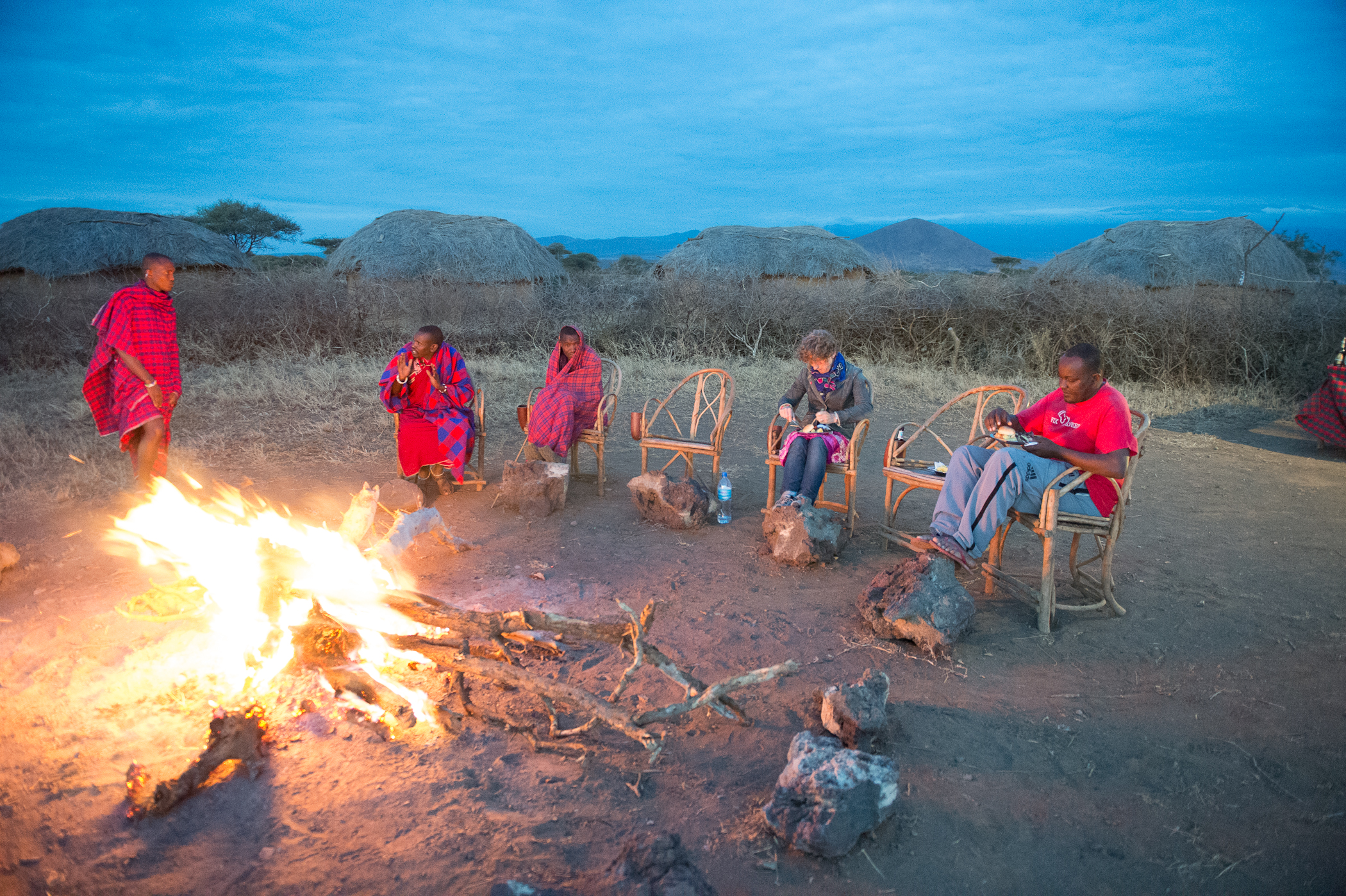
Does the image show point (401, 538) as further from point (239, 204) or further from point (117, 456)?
point (239, 204)

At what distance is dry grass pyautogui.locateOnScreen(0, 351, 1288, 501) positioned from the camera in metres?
5.46

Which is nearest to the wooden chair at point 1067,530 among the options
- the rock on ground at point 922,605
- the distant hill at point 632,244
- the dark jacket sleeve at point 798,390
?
the rock on ground at point 922,605

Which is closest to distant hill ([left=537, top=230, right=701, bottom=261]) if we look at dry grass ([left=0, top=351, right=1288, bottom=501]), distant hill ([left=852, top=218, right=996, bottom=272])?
distant hill ([left=852, top=218, right=996, bottom=272])

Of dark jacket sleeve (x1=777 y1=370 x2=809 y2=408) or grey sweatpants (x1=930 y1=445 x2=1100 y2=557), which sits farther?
dark jacket sleeve (x1=777 y1=370 x2=809 y2=408)

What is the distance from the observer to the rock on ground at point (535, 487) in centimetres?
468

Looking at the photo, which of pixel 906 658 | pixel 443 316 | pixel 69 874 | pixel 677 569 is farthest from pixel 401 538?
pixel 443 316

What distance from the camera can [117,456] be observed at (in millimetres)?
5535

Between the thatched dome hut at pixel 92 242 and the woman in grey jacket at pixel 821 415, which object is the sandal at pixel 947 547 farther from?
the thatched dome hut at pixel 92 242

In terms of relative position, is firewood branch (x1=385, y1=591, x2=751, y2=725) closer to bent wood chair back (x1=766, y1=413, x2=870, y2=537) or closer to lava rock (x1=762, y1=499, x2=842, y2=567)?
lava rock (x1=762, y1=499, x2=842, y2=567)

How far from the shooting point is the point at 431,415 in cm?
505

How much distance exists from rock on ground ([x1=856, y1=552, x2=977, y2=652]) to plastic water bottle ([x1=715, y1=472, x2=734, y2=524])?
4.79 ft

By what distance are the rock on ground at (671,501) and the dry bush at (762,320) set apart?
22.1ft

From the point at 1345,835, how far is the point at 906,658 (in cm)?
138

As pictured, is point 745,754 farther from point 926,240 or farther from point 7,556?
point 926,240
